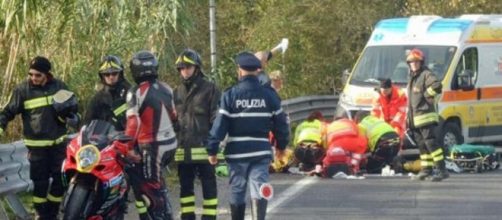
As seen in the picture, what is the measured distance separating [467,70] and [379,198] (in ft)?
23.2

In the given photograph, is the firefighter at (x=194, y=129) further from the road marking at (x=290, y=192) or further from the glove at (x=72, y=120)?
the road marking at (x=290, y=192)

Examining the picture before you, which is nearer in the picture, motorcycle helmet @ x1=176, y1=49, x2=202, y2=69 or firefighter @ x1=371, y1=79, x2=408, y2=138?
motorcycle helmet @ x1=176, y1=49, x2=202, y2=69

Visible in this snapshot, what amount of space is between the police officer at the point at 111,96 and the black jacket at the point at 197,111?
561 millimetres

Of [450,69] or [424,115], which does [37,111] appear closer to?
[424,115]

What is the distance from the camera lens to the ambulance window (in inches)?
860

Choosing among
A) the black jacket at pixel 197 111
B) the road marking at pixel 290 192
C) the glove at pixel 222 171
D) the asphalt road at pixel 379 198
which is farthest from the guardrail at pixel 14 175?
the glove at pixel 222 171

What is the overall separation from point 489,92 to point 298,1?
8.13 meters

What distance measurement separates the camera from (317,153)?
18516mm

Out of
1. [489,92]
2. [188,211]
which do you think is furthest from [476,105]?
[188,211]

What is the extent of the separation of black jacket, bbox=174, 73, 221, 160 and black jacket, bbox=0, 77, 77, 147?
1174 mm

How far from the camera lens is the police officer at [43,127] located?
1261cm

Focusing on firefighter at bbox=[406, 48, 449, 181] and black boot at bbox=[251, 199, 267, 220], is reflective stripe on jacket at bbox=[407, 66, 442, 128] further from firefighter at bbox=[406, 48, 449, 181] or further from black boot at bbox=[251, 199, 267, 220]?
black boot at bbox=[251, 199, 267, 220]

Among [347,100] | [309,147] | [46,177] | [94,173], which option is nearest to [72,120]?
[46,177]

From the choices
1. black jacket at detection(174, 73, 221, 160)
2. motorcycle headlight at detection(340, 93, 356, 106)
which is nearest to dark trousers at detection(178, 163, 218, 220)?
black jacket at detection(174, 73, 221, 160)
